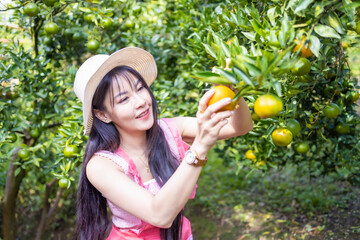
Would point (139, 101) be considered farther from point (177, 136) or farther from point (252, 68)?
point (252, 68)

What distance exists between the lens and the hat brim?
5.31 feet

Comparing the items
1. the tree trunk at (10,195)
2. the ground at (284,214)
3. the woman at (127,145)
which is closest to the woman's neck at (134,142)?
the woman at (127,145)

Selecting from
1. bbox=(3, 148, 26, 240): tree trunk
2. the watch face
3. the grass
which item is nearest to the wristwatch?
the watch face

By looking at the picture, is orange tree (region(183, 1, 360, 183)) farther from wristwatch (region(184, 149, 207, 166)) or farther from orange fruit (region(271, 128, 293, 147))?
wristwatch (region(184, 149, 207, 166))

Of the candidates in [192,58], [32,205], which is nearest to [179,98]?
[192,58]

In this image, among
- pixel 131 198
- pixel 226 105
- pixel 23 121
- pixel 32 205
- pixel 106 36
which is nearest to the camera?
pixel 226 105

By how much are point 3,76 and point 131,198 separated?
1392 millimetres

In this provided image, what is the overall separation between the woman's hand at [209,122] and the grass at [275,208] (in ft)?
4.37

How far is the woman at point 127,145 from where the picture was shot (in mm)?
1497

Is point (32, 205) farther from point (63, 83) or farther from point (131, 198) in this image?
point (131, 198)

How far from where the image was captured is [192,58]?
2592 mm

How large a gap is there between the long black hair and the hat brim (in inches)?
1.1

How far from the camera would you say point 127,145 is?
181 centimetres

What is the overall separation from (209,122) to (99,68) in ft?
2.04
